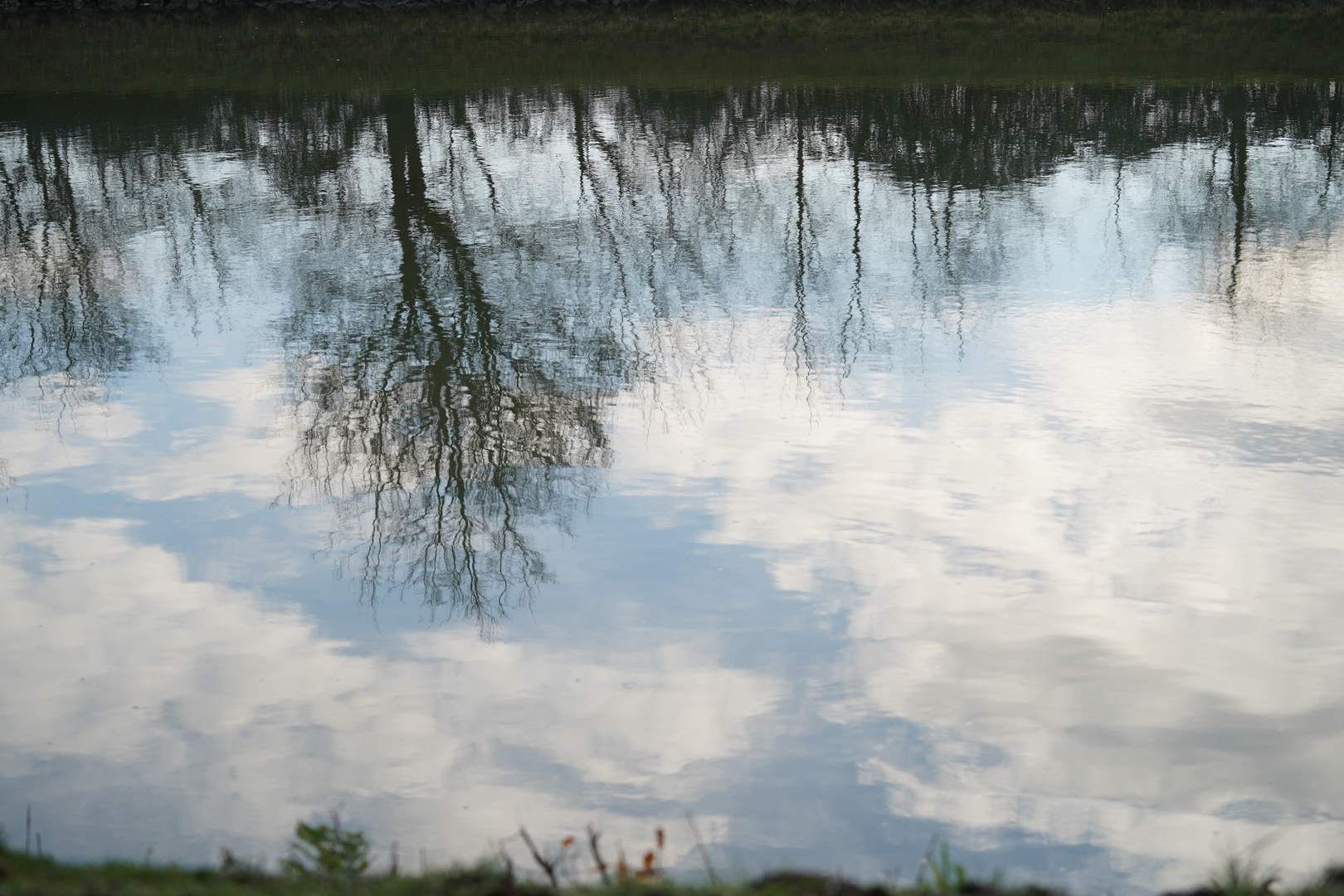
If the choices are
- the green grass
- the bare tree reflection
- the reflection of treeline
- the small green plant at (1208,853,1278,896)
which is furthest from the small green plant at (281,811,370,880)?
the reflection of treeline

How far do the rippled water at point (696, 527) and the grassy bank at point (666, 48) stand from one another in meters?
10.1

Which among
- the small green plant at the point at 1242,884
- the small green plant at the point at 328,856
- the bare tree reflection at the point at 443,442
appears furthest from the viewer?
the bare tree reflection at the point at 443,442

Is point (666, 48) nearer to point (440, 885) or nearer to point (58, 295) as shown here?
point (58, 295)

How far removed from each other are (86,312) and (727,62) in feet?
54.1

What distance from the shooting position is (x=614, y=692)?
5.34 meters

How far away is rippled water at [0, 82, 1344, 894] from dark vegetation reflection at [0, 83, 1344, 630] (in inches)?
2.6

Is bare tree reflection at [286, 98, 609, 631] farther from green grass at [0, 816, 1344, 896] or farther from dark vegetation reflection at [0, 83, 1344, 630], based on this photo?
green grass at [0, 816, 1344, 896]

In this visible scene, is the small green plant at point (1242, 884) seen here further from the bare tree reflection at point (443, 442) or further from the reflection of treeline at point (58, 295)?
the reflection of treeline at point (58, 295)

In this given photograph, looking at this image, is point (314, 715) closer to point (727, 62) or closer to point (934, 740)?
point (934, 740)

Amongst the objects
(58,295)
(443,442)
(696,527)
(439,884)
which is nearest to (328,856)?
(439,884)

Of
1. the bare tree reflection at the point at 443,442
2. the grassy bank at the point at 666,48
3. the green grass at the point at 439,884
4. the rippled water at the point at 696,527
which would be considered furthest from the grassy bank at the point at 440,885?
the grassy bank at the point at 666,48

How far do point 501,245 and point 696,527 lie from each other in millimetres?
6541

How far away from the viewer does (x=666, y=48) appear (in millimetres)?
26734

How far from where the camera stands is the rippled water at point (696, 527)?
185 inches
